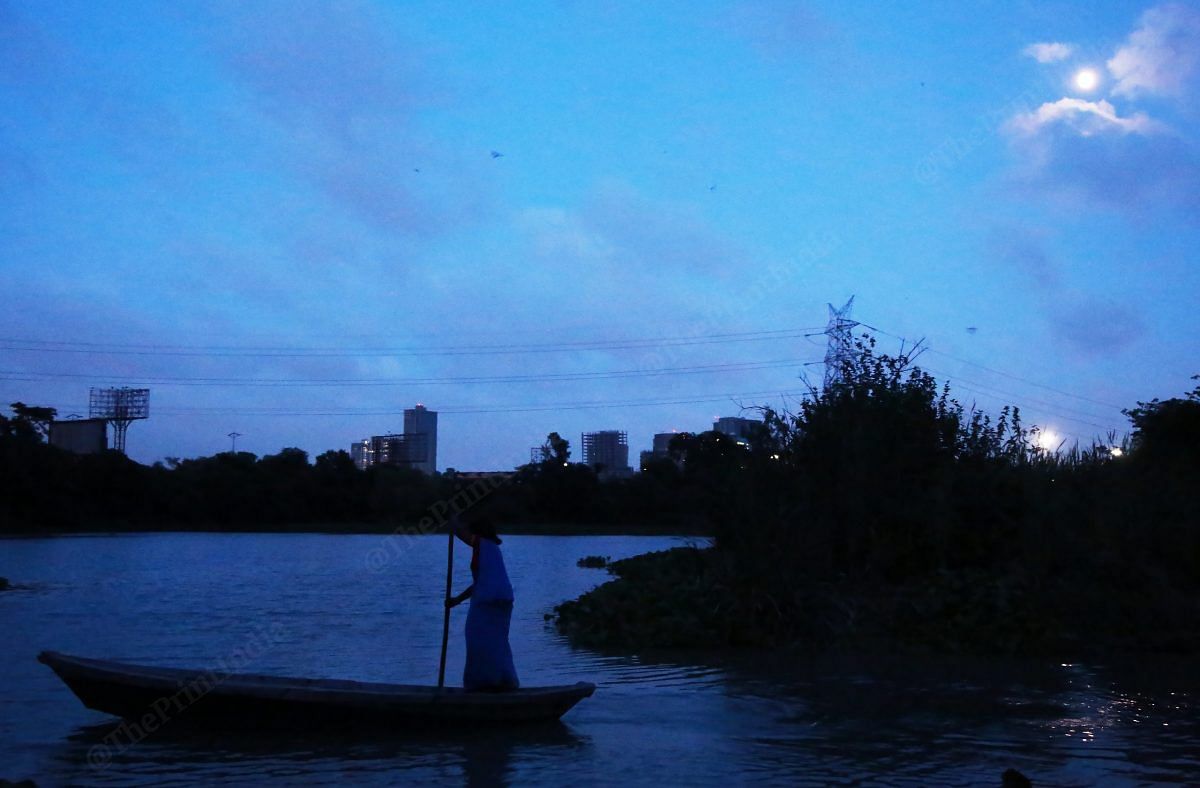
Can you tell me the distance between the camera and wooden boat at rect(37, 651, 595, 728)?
379 inches

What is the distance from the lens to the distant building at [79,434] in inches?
3836

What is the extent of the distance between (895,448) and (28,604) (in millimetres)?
19404

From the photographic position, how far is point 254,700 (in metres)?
9.70

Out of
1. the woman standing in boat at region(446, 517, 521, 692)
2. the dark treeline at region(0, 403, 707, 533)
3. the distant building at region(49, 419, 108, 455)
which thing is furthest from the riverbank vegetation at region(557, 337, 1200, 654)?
the distant building at region(49, 419, 108, 455)

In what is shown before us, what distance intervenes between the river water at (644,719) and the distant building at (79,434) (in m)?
81.9

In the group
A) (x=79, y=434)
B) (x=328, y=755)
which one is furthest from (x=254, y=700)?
(x=79, y=434)

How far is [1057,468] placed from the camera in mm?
19859

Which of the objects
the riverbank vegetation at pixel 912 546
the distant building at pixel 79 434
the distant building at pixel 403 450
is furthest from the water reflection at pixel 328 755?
the distant building at pixel 79 434

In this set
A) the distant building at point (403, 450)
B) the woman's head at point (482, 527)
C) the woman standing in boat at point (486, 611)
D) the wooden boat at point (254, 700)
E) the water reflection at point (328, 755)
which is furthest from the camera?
the distant building at point (403, 450)

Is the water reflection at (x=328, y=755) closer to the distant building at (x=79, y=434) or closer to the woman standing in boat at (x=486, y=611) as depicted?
the woman standing in boat at (x=486, y=611)

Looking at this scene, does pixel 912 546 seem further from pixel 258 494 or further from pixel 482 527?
pixel 258 494

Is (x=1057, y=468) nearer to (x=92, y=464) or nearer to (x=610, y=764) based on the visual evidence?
(x=610, y=764)

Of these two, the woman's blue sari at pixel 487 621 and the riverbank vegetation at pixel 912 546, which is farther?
the riverbank vegetation at pixel 912 546

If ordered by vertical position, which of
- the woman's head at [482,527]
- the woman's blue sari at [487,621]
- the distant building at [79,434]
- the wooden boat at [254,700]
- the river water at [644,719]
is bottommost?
the river water at [644,719]
